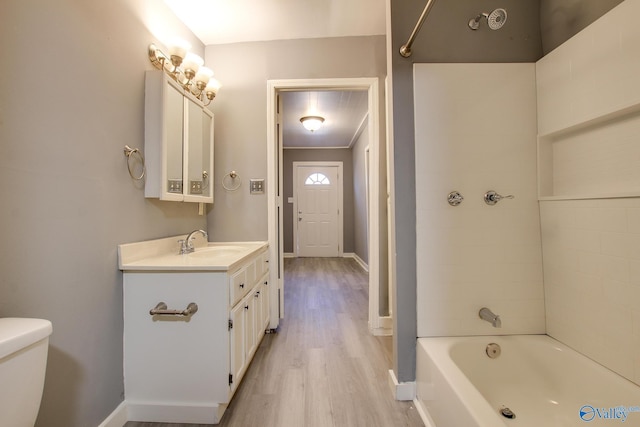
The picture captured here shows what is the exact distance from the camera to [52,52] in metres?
0.99

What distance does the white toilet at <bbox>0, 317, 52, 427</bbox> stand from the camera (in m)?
0.66

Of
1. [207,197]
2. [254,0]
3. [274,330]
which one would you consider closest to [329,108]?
[254,0]

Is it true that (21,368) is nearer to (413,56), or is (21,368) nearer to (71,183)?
(71,183)

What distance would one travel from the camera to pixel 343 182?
19.3ft

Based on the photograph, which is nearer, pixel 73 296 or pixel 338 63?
pixel 73 296

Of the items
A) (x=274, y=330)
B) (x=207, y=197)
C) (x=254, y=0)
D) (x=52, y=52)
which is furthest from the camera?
(x=274, y=330)

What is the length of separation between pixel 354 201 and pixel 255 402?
463 centimetres

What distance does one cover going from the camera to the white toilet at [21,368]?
2.17 ft

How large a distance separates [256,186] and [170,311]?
123 cm

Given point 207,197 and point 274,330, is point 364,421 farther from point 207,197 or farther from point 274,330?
point 207,197

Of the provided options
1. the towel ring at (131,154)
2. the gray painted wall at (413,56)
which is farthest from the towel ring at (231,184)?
the gray painted wall at (413,56)

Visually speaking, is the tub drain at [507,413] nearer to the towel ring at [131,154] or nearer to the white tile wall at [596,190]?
the white tile wall at [596,190]

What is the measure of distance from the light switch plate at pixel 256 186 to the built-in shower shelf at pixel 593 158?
1868mm

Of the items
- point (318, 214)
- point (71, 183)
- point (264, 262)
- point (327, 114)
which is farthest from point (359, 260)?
point (71, 183)
